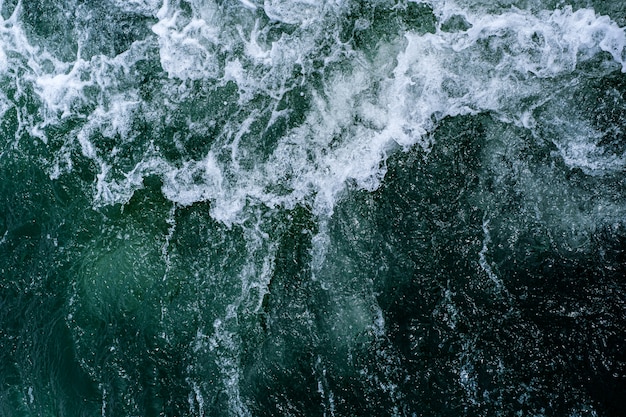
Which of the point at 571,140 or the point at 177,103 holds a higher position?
the point at 177,103

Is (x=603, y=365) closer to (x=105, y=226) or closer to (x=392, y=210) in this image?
(x=392, y=210)

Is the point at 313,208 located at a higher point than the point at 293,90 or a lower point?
lower

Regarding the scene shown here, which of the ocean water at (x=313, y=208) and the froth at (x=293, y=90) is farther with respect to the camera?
the froth at (x=293, y=90)

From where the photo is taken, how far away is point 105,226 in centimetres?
940

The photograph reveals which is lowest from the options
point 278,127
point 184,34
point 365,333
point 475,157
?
point 365,333

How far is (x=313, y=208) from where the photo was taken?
8.94 m

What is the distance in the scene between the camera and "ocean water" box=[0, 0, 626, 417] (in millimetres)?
8273

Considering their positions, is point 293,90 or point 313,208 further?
point 293,90

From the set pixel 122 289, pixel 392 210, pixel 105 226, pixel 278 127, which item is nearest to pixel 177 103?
pixel 278 127

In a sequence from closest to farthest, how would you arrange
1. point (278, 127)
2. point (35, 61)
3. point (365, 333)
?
point (365, 333) < point (278, 127) < point (35, 61)

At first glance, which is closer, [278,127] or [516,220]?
[516,220]

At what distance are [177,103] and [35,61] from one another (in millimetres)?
3225

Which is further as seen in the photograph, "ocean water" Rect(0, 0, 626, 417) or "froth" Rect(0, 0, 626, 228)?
"froth" Rect(0, 0, 626, 228)

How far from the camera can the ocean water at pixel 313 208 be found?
27.1 feet
